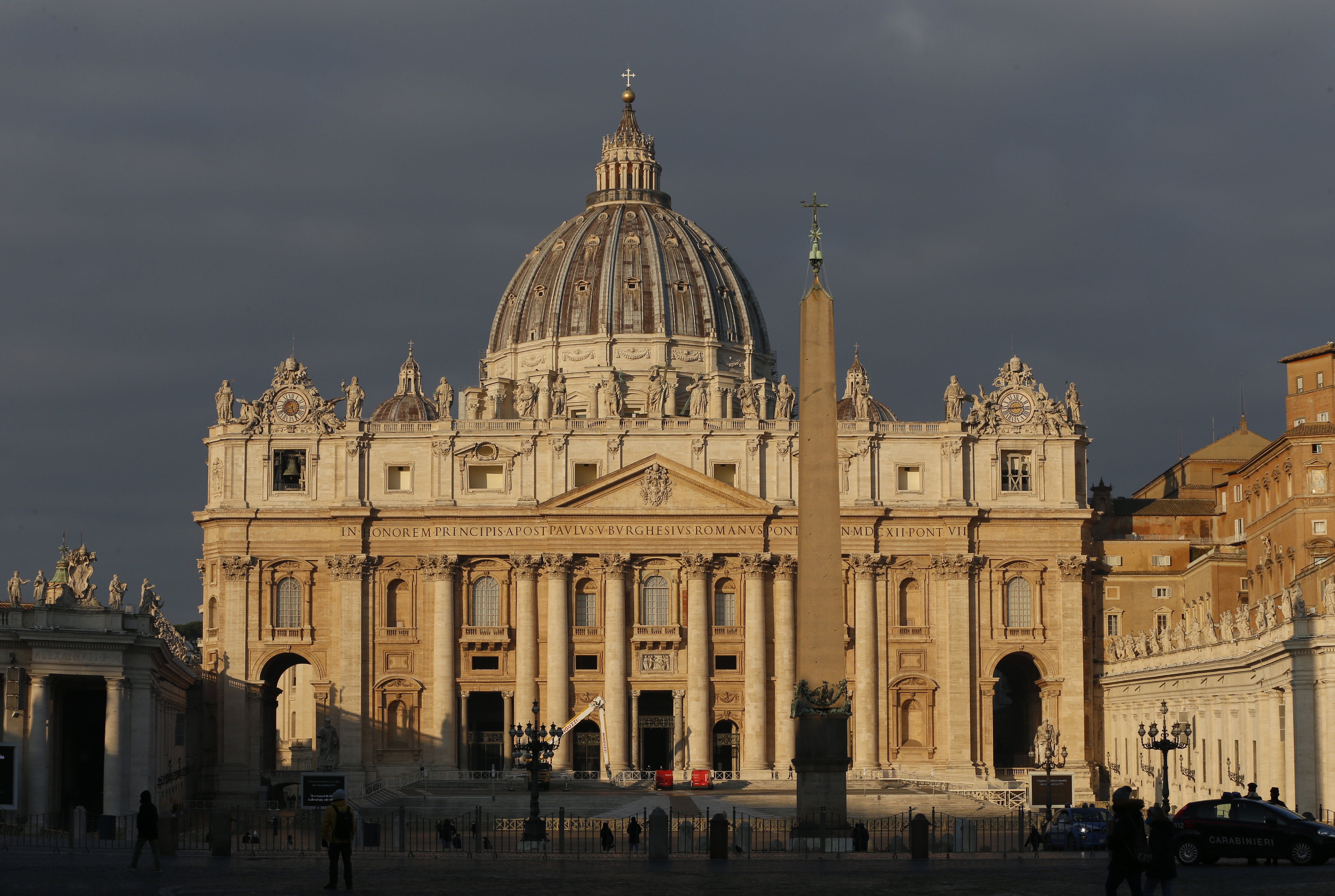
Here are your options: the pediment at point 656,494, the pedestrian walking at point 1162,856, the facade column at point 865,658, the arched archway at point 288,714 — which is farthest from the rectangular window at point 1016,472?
the pedestrian walking at point 1162,856

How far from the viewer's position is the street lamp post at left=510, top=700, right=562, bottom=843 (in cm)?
5731

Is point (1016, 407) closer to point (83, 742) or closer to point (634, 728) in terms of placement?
point (634, 728)

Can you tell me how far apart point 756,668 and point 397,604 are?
16655 millimetres

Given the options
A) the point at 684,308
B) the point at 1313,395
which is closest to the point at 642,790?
the point at 1313,395

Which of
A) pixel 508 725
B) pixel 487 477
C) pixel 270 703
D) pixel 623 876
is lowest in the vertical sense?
pixel 623 876

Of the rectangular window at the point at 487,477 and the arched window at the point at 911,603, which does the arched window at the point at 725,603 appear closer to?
the arched window at the point at 911,603

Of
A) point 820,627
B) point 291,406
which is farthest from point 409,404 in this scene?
point 820,627

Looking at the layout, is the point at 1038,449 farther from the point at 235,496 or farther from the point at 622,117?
the point at 622,117

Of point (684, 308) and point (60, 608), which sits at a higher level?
point (684, 308)

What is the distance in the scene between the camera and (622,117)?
141875mm

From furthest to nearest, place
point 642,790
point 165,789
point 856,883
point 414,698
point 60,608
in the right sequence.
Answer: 1. point 414,698
2. point 642,790
3. point 165,789
4. point 60,608
5. point 856,883

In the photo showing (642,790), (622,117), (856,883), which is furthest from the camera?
(622,117)

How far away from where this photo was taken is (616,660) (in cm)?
9881

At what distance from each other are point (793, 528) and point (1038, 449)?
39.5 ft
